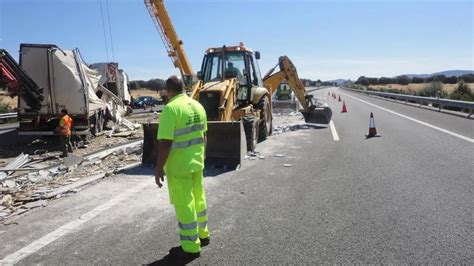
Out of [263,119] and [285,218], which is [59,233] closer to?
[285,218]

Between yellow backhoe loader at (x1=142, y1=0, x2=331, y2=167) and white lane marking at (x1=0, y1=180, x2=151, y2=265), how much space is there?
2589 mm

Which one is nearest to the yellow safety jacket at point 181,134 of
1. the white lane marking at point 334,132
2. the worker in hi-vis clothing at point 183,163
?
the worker in hi-vis clothing at point 183,163

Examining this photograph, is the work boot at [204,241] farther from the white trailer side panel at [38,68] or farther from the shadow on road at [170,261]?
the white trailer side panel at [38,68]

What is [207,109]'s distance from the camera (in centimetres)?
1014

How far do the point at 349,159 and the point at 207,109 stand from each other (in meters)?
3.48

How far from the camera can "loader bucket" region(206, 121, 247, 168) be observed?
28.9 ft

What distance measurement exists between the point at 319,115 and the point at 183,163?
13.6 meters

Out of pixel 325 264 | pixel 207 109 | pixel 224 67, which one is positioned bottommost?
pixel 325 264

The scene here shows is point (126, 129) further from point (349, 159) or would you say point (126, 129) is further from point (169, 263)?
point (169, 263)

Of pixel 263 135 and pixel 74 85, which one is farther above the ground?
pixel 74 85

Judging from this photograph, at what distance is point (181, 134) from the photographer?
4.39m

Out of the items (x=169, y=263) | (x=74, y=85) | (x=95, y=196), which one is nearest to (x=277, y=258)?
(x=169, y=263)

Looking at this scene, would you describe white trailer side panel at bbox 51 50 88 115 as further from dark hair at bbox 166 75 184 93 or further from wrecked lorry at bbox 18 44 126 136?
dark hair at bbox 166 75 184 93

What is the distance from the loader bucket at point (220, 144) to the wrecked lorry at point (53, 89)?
226 inches
